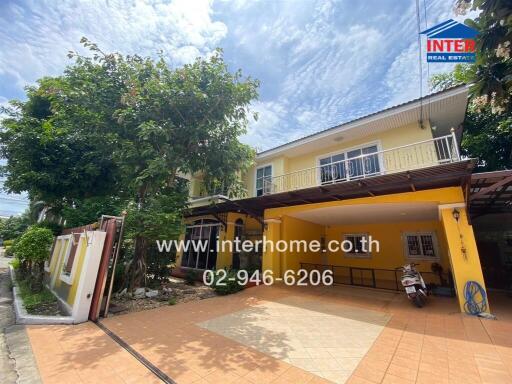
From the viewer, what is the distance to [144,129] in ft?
21.0

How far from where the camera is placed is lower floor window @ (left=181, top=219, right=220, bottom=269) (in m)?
11.8

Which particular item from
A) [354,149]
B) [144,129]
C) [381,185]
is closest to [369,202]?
[381,185]

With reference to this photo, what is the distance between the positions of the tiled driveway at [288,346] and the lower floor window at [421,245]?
3764mm

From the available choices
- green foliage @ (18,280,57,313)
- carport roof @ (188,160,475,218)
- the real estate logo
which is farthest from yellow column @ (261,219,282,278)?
the real estate logo

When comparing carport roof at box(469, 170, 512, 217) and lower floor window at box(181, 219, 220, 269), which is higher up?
carport roof at box(469, 170, 512, 217)

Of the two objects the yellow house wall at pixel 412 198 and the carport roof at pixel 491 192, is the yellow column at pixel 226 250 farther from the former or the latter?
the carport roof at pixel 491 192

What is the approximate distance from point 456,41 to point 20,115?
1647cm

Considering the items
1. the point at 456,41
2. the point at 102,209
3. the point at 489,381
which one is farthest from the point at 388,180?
the point at 102,209

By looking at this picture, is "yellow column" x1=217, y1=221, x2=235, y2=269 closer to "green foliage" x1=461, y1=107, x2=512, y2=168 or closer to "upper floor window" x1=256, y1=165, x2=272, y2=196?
"upper floor window" x1=256, y1=165, x2=272, y2=196

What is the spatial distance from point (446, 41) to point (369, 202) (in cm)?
478

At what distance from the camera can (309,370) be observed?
3.07m

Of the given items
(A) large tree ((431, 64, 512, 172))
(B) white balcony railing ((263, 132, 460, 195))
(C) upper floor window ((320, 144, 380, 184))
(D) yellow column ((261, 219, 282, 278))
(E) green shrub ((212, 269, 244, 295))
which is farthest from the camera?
(A) large tree ((431, 64, 512, 172))

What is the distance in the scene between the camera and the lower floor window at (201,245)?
38.7 ft

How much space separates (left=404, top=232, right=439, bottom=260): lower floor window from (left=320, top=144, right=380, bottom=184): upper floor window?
4.07 m
